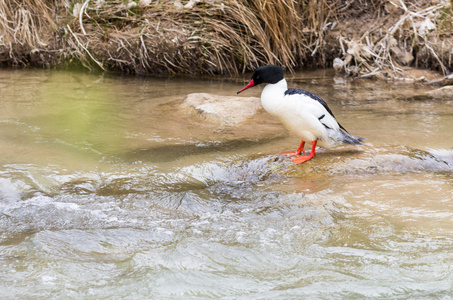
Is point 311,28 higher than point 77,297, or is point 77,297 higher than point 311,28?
point 311,28

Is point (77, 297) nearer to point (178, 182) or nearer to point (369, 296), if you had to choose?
point (369, 296)

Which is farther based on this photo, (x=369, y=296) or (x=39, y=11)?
(x=39, y=11)

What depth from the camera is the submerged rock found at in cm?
554

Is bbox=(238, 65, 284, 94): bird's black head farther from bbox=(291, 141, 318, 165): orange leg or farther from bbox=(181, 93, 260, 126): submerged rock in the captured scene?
bbox=(181, 93, 260, 126): submerged rock

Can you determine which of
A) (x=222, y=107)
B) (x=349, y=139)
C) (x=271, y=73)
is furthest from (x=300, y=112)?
(x=222, y=107)

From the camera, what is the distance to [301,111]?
402 cm

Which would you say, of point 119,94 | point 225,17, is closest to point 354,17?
point 225,17

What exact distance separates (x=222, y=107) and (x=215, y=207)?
232 cm

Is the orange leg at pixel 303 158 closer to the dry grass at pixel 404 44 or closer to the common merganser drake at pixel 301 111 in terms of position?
the common merganser drake at pixel 301 111

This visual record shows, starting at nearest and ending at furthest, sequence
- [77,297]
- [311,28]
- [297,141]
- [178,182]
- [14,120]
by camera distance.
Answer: [77,297] → [178,182] → [297,141] → [14,120] → [311,28]

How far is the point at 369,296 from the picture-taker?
7.96 ft

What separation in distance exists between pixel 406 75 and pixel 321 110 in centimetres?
416

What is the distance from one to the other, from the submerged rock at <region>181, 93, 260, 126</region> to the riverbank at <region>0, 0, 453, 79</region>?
64.1 inches

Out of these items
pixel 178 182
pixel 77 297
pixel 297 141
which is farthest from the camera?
pixel 297 141
